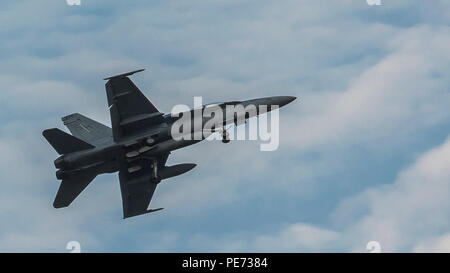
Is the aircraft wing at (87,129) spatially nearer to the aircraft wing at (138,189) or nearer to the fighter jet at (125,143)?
the fighter jet at (125,143)

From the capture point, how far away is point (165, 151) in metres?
62.9

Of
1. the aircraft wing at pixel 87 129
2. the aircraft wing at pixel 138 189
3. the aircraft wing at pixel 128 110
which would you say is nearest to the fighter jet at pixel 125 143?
the aircraft wing at pixel 128 110

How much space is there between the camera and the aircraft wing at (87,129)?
6656 centimetres

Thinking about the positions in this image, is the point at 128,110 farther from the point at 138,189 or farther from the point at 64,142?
the point at 138,189

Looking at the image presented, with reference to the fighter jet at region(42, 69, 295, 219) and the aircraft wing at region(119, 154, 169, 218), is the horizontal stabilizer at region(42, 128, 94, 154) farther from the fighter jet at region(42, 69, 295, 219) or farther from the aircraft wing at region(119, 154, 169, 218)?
the aircraft wing at region(119, 154, 169, 218)

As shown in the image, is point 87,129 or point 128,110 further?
point 87,129

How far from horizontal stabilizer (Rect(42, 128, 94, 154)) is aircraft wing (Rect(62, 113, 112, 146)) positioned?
2835 millimetres

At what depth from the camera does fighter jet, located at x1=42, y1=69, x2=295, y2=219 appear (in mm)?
61219

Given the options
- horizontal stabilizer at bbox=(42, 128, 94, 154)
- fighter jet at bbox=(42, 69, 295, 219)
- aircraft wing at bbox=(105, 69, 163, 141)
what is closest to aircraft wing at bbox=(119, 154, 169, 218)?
fighter jet at bbox=(42, 69, 295, 219)

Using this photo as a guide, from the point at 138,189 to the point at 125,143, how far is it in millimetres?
5801

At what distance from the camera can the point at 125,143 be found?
61500 mm

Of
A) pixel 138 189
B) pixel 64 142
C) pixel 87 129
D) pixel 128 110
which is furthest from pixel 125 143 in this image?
pixel 87 129

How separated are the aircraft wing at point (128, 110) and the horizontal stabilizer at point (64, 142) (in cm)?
218

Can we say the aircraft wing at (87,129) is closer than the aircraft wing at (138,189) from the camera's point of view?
No
